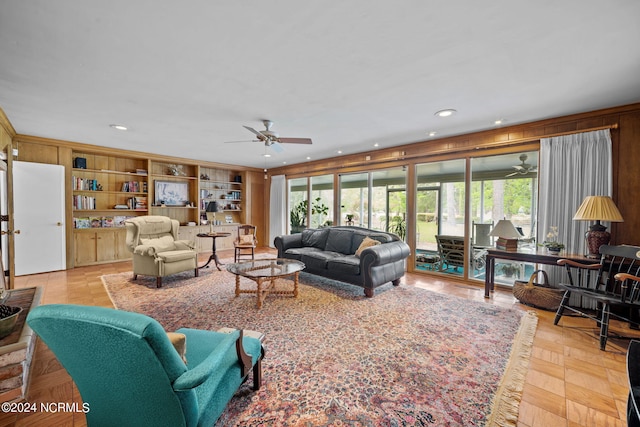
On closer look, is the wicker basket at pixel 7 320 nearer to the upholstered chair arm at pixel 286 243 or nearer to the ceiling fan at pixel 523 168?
the upholstered chair arm at pixel 286 243

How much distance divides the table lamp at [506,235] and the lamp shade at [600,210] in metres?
0.75

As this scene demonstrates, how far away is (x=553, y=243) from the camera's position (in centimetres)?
343

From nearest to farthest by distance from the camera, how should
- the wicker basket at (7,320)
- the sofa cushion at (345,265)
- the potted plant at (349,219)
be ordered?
the wicker basket at (7,320) → the sofa cushion at (345,265) → the potted plant at (349,219)

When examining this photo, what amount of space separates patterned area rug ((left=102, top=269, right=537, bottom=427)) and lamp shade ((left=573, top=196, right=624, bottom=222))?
51.2 inches

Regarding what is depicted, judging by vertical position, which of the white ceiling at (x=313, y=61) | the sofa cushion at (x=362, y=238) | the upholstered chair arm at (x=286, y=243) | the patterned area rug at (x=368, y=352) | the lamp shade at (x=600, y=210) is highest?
the white ceiling at (x=313, y=61)

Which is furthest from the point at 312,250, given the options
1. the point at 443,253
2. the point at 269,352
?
the point at 269,352

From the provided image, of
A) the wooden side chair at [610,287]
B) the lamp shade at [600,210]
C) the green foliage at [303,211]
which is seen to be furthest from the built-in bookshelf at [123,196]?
the lamp shade at [600,210]

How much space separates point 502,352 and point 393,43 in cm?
271

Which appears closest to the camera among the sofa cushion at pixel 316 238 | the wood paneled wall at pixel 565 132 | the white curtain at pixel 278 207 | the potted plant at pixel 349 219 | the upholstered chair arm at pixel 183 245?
the wood paneled wall at pixel 565 132

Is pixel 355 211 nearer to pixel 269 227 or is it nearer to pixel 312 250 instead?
pixel 312 250

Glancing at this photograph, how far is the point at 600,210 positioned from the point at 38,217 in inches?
328

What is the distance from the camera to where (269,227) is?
332 inches

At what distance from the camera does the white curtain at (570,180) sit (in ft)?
10.8

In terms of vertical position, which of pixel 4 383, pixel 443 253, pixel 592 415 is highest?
pixel 443 253
